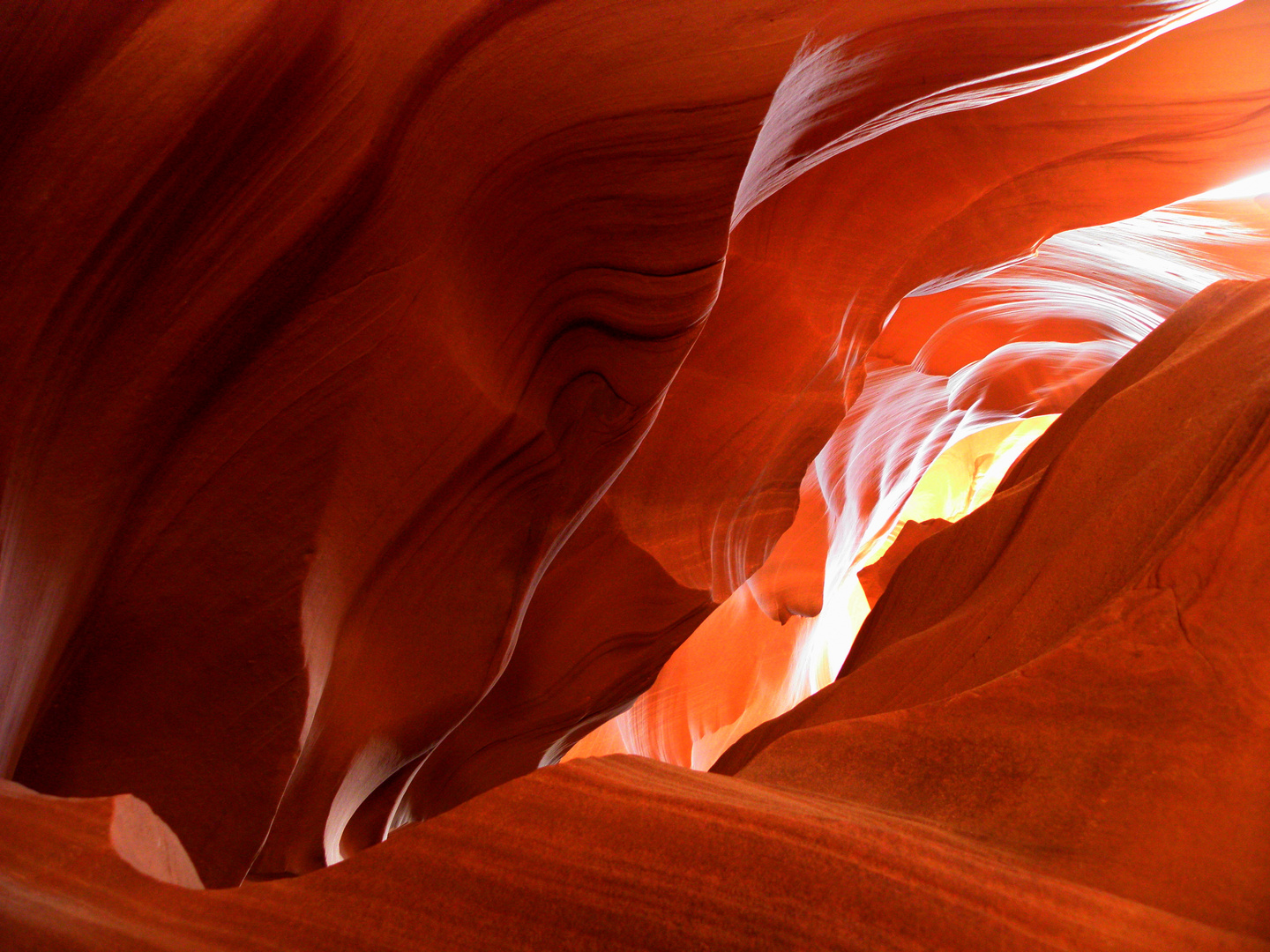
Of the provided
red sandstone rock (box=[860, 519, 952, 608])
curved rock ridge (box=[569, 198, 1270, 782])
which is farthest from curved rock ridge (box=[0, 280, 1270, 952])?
red sandstone rock (box=[860, 519, 952, 608])

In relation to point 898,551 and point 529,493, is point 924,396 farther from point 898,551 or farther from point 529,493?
point 529,493

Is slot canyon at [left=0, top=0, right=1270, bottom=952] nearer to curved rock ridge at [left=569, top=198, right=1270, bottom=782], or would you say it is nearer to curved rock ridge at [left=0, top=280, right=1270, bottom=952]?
curved rock ridge at [left=0, top=280, right=1270, bottom=952]

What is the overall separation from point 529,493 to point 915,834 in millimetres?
1618

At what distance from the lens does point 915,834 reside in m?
1.31

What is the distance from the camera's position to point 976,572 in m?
2.79

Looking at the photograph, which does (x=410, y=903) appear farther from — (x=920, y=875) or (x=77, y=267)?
(x=77, y=267)

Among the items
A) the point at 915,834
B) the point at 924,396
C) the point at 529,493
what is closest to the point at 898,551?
the point at 924,396

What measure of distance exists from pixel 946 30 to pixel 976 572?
157 cm

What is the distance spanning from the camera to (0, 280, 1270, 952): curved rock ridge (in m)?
1.13

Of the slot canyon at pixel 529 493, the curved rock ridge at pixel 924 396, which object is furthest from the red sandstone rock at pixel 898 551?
the slot canyon at pixel 529 493

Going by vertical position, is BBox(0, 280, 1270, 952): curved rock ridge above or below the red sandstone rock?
above

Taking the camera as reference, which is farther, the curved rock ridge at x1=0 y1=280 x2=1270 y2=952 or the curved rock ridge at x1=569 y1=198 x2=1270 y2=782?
the curved rock ridge at x1=569 y1=198 x2=1270 y2=782

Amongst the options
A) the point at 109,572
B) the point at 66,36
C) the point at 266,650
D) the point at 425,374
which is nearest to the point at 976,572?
the point at 425,374

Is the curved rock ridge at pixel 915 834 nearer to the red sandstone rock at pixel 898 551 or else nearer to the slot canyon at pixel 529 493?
the slot canyon at pixel 529 493
